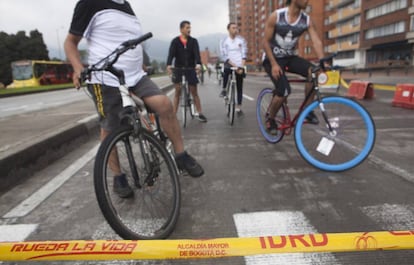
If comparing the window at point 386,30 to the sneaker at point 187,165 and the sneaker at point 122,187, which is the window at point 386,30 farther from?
the sneaker at point 122,187

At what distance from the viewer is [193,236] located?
88.4 inches

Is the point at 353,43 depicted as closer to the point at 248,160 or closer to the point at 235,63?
the point at 235,63

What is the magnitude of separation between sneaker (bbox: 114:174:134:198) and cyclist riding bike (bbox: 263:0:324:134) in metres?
2.17

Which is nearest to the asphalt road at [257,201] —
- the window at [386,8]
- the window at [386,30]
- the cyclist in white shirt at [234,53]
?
the cyclist in white shirt at [234,53]

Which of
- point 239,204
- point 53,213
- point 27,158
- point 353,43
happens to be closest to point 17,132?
point 27,158

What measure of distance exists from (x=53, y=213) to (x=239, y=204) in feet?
5.18

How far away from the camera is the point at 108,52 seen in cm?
259

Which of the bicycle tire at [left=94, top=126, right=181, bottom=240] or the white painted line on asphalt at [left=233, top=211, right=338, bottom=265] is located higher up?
the bicycle tire at [left=94, top=126, right=181, bottom=240]

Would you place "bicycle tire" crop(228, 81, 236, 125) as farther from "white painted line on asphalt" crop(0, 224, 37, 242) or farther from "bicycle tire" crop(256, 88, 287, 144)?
"white painted line on asphalt" crop(0, 224, 37, 242)

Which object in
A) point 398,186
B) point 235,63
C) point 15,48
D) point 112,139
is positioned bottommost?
point 398,186

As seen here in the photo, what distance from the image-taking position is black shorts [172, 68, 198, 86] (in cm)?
668

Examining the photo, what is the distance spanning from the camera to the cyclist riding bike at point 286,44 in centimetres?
381

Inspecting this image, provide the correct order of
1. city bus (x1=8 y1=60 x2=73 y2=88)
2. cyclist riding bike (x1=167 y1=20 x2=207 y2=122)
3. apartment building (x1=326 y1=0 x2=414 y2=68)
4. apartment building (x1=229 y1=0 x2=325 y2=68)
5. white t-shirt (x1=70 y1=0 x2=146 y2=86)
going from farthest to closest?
apartment building (x1=229 y1=0 x2=325 y2=68), apartment building (x1=326 y1=0 x2=414 y2=68), city bus (x1=8 y1=60 x2=73 y2=88), cyclist riding bike (x1=167 y1=20 x2=207 y2=122), white t-shirt (x1=70 y1=0 x2=146 y2=86)

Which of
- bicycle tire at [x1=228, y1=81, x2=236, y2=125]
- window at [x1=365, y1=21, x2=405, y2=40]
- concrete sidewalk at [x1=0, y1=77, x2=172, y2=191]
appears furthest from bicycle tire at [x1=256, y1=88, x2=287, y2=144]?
window at [x1=365, y1=21, x2=405, y2=40]
